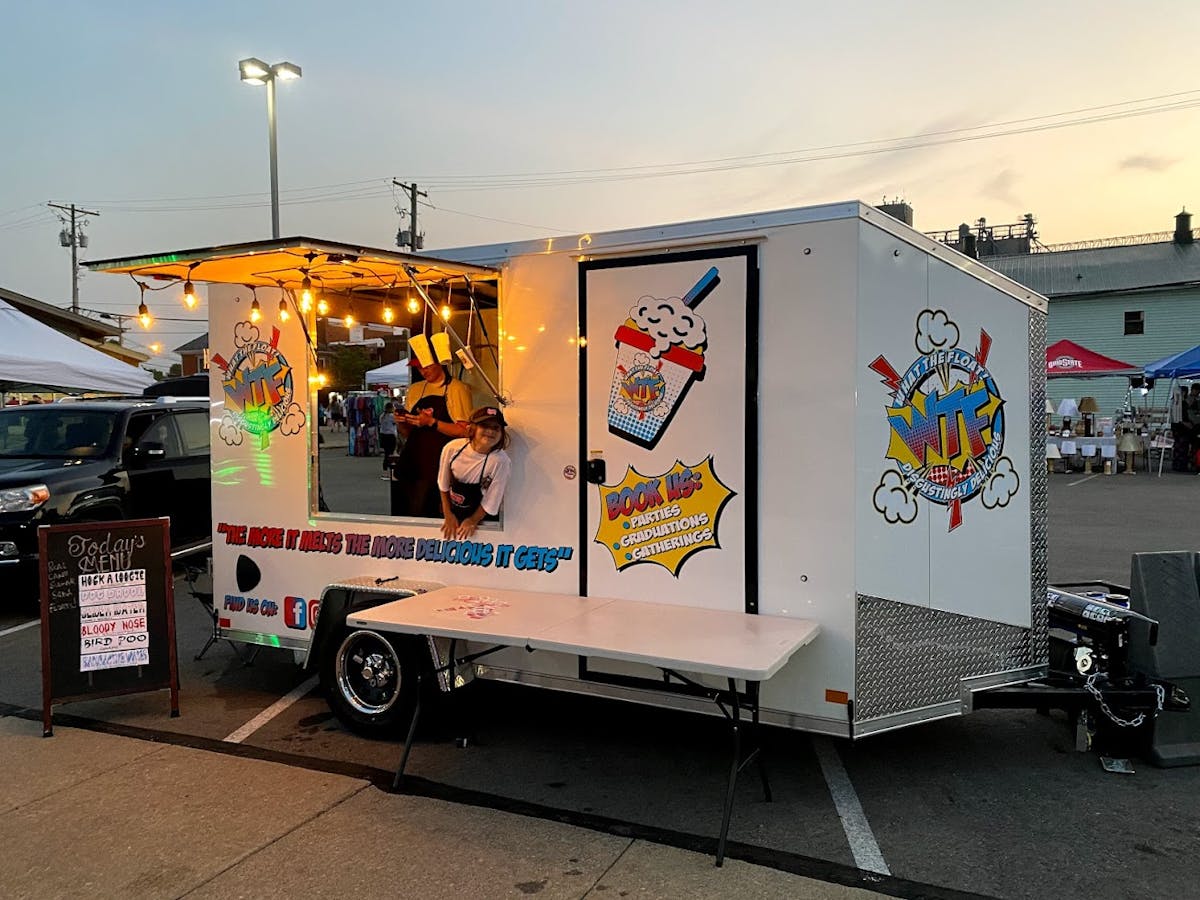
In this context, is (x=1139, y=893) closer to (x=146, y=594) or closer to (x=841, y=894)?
(x=841, y=894)

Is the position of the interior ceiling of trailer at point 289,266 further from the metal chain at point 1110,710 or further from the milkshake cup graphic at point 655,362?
the metal chain at point 1110,710

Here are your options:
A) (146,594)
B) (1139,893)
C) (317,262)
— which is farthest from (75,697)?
(1139,893)

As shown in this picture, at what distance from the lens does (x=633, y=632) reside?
3.86 meters

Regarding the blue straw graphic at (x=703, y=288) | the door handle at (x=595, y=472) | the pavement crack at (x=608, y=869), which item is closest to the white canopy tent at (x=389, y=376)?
the door handle at (x=595, y=472)

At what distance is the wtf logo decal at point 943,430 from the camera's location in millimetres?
4047

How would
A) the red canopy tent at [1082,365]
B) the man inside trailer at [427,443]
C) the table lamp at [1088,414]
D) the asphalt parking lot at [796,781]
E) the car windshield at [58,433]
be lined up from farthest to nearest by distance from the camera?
the table lamp at [1088,414] → the red canopy tent at [1082,365] → the car windshield at [58,433] → the man inside trailer at [427,443] → the asphalt parking lot at [796,781]

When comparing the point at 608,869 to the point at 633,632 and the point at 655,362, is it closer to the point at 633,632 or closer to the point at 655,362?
the point at 633,632

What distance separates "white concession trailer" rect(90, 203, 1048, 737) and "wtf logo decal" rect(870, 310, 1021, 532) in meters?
0.01

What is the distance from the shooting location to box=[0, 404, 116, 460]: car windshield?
8641 mm

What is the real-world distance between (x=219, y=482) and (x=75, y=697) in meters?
1.53

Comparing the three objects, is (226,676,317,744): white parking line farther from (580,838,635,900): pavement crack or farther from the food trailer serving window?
(580,838,635,900): pavement crack

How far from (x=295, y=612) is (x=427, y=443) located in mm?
1476

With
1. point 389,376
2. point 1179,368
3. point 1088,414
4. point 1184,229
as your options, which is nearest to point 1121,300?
point 1184,229

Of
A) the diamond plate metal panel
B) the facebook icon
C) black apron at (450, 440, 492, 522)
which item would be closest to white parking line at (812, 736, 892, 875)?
the diamond plate metal panel
